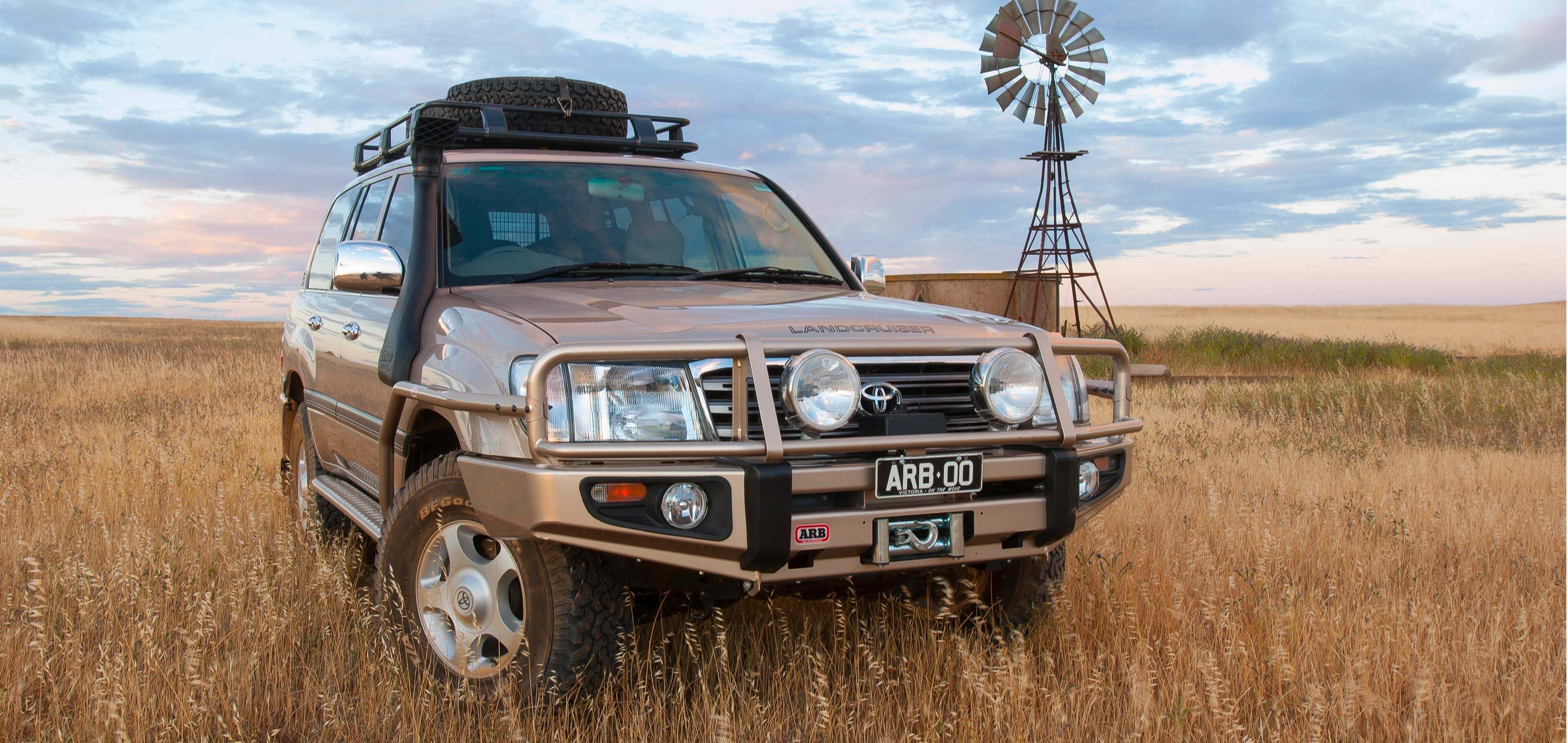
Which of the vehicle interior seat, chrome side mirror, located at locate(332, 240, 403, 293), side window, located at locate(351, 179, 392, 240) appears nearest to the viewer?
chrome side mirror, located at locate(332, 240, 403, 293)

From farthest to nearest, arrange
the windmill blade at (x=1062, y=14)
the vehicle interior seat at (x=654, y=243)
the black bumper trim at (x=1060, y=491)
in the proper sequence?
the windmill blade at (x=1062, y=14)
the vehicle interior seat at (x=654, y=243)
the black bumper trim at (x=1060, y=491)

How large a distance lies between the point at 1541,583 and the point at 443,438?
15.9 ft

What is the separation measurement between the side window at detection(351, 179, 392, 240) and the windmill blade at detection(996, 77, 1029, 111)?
15.9 meters

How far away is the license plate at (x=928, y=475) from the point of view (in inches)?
120

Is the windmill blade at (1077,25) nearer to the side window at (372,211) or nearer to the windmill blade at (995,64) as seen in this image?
the windmill blade at (995,64)

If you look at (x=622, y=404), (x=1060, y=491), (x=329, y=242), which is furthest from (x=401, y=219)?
(x=1060, y=491)

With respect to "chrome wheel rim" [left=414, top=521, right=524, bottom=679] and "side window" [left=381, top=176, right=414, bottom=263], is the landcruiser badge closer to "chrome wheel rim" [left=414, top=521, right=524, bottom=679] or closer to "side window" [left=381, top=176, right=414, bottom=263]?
"chrome wheel rim" [left=414, top=521, right=524, bottom=679]

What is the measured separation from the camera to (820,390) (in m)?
3.03

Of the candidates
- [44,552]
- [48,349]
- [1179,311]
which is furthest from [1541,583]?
[1179,311]

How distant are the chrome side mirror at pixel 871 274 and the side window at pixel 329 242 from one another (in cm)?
265

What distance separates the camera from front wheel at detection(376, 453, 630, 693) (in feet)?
10.3

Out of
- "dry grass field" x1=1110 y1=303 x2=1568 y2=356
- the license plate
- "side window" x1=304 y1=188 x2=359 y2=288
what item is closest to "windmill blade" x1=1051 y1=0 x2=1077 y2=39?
"dry grass field" x1=1110 y1=303 x2=1568 y2=356

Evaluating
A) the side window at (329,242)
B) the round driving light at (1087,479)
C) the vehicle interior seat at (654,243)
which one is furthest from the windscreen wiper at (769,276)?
the side window at (329,242)

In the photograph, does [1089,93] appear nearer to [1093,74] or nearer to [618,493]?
[1093,74]
